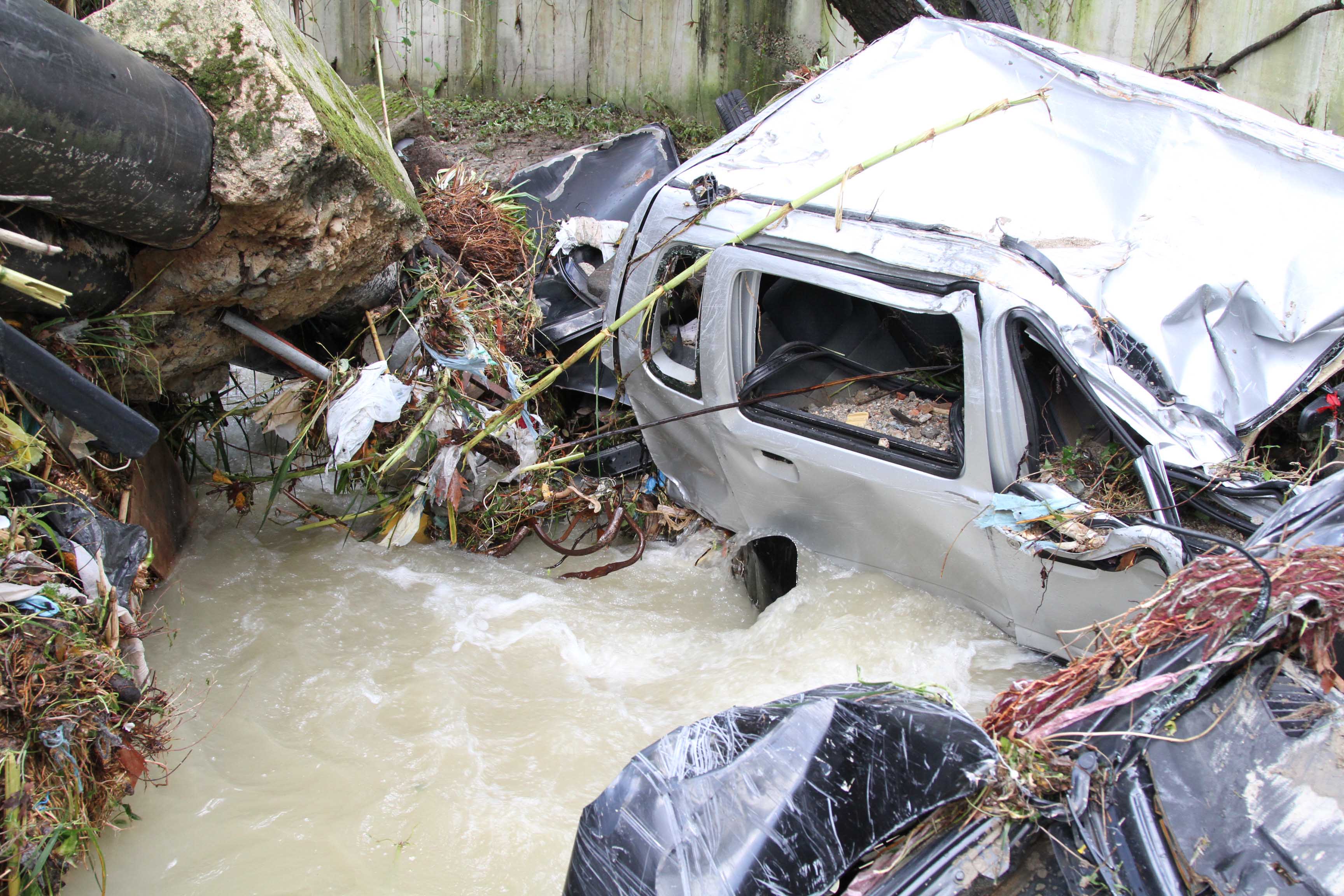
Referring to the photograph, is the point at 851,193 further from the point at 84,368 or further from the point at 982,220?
the point at 84,368

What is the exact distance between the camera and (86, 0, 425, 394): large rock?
3340 mm

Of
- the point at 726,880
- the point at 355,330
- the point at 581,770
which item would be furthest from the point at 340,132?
the point at 726,880

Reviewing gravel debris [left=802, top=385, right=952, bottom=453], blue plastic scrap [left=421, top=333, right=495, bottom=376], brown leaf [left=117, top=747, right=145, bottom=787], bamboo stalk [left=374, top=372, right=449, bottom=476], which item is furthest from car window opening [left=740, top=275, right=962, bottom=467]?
brown leaf [left=117, top=747, right=145, bottom=787]

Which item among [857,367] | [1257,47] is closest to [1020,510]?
[857,367]

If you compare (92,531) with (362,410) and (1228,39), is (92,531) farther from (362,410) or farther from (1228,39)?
(1228,39)

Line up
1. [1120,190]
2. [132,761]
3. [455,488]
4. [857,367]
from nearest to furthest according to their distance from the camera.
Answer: [132,761]
[1120,190]
[857,367]
[455,488]

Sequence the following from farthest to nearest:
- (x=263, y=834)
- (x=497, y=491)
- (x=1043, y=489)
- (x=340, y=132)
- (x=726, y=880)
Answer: (x=497, y=491)
(x=340, y=132)
(x=263, y=834)
(x=1043, y=489)
(x=726, y=880)

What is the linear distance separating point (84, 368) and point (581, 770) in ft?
7.57

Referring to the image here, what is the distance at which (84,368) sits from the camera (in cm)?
341

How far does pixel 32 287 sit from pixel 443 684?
2033 mm

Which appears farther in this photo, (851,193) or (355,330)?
(355,330)

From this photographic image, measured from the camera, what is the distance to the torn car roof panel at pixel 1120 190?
2.83 meters

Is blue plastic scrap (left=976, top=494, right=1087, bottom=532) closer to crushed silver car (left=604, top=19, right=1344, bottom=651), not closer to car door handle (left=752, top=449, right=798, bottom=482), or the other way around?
crushed silver car (left=604, top=19, right=1344, bottom=651)

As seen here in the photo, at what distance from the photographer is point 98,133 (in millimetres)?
2773
